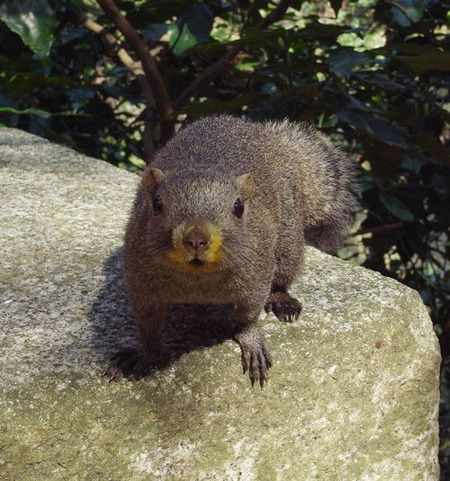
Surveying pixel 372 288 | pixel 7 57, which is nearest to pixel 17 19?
pixel 7 57

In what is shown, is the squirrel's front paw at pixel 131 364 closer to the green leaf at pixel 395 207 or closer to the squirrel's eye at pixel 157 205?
the squirrel's eye at pixel 157 205

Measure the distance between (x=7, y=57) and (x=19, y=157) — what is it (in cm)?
80

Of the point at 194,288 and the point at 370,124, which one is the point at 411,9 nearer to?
the point at 370,124

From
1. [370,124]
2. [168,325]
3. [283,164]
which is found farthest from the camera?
[370,124]

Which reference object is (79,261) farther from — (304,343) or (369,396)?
(369,396)

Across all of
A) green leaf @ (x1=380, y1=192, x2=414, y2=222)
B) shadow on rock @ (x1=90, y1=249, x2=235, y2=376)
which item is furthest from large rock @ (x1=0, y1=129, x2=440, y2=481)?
green leaf @ (x1=380, y1=192, x2=414, y2=222)

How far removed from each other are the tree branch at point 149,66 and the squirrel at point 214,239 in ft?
3.63

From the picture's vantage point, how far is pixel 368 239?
15.2ft

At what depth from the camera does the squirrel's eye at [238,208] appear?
224cm

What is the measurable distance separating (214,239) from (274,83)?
2140 millimetres

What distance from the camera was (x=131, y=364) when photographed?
2.21m

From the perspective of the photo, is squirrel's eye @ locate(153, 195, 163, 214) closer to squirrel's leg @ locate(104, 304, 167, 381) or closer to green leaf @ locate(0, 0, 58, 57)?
squirrel's leg @ locate(104, 304, 167, 381)

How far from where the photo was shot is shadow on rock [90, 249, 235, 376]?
238cm

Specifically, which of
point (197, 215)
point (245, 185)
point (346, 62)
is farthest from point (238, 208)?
point (346, 62)
